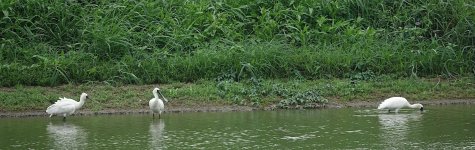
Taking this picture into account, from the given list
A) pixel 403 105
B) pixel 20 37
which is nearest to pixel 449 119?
pixel 403 105

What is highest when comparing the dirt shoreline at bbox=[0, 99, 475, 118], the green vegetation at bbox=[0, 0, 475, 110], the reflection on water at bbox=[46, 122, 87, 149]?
the green vegetation at bbox=[0, 0, 475, 110]

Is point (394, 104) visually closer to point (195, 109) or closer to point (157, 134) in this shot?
point (195, 109)

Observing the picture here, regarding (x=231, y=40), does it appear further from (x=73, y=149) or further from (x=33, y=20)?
(x=73, y=149)

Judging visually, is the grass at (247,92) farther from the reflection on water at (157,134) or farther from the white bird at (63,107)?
the reflection on water at (157,134)

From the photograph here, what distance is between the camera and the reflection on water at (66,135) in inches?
519

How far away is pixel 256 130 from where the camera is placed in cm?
1447

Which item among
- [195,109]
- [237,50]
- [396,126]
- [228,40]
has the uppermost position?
[228,40]

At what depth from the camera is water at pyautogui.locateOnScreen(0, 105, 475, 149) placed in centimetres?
1299

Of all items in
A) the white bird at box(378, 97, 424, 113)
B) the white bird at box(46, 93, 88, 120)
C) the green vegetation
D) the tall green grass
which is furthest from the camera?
the tall green grass

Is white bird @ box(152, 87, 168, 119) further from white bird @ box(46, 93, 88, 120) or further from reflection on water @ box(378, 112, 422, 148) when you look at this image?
reflection on water @ box(378, 112, 422, 148)

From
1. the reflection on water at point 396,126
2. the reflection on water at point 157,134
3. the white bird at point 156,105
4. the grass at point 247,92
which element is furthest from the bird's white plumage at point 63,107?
the reflection on water at point 396,126

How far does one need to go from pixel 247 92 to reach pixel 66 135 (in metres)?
5.04

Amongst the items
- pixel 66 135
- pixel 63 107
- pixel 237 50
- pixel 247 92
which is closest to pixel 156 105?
pixel 63 107

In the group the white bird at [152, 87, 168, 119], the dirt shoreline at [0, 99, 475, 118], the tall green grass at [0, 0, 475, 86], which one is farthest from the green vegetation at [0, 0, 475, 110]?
the white bird at [152, 87, 168, 119]
